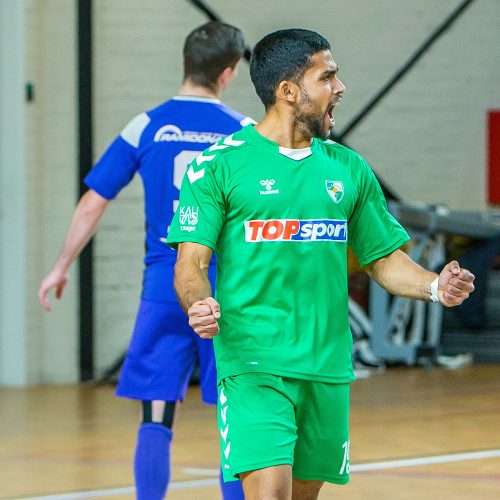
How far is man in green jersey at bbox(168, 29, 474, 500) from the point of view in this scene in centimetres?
356

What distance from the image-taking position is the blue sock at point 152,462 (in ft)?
16.2

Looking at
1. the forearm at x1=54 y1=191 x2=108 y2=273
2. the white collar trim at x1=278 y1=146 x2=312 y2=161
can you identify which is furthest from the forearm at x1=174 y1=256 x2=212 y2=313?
the forearm at x1=54 y1=191 x2=108 y2=273

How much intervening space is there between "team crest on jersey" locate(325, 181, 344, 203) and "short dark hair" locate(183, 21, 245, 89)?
1408mm

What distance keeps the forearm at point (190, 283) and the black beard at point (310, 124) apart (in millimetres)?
456

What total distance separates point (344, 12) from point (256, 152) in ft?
26.6

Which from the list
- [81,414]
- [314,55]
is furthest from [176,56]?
[314,55]

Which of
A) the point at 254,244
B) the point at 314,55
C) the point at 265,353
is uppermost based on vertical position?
the point at 314,55

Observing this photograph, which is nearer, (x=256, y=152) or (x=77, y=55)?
(x=256, y=152)

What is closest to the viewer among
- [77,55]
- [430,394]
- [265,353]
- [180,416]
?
[265,353]

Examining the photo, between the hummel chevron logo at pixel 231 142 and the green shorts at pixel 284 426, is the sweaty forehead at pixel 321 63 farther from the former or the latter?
the green shorts at pixel 284 426

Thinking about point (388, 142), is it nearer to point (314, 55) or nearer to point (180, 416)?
point (180, 416)

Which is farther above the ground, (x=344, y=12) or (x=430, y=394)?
(x=344, y=12)

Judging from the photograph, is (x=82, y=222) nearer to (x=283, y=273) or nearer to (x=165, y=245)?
(x=165, y=245)

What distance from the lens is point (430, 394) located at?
951 centimetres
